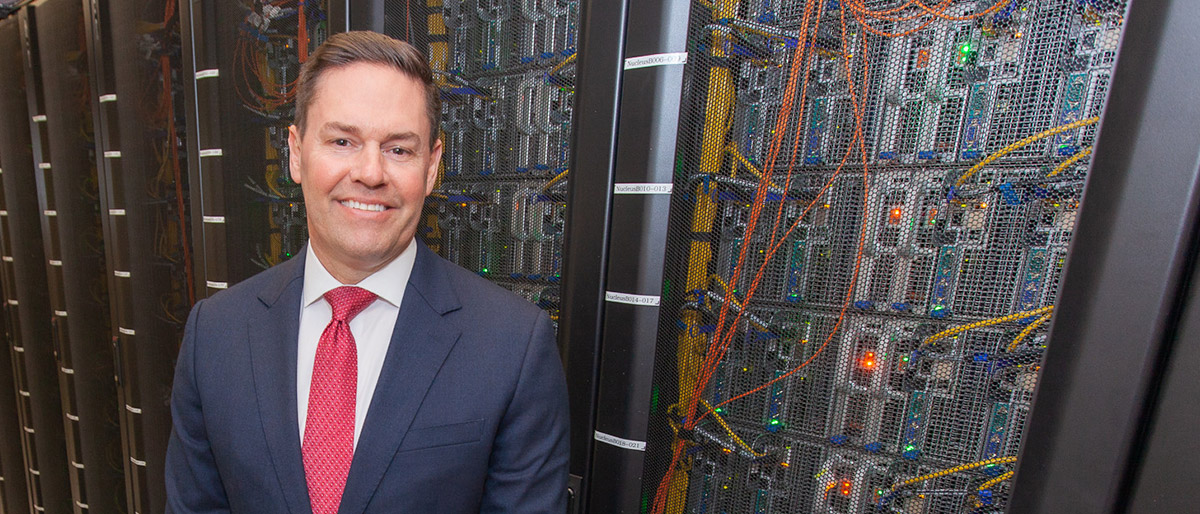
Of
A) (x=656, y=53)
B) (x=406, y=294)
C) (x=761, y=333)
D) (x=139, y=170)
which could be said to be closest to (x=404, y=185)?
(x=406, y=294)

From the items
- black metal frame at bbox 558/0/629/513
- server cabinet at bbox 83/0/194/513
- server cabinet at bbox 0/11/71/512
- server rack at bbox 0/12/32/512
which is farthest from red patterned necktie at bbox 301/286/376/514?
server rack at bbox 0/12/32/512

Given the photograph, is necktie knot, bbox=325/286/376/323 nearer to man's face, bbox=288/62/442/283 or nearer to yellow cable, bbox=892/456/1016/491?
man's face, bbox=288/62/442/283

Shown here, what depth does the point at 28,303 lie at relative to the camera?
2.85 meters

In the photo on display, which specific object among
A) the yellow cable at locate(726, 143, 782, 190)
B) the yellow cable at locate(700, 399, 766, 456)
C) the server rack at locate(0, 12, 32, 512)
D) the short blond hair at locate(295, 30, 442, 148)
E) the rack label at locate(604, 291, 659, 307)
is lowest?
the server rack at locate(0, 12, 32, 512)

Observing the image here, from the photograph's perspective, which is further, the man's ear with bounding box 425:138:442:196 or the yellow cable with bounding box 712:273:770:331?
the yellow cable with bounding box 712:273:770:331

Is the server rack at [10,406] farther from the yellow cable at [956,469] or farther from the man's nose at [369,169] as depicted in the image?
the yellow cable at [956,469]

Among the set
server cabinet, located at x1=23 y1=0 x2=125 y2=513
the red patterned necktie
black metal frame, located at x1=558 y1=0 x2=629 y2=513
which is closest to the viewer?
the red patterned necktie

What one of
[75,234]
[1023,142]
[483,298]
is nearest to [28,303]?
[75,234]

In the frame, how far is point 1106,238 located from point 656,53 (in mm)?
804

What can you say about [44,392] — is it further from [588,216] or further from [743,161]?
[743,161]

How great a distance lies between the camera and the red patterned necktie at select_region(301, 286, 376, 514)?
783 millimetres

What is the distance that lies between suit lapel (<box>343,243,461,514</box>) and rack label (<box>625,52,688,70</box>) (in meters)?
0.58

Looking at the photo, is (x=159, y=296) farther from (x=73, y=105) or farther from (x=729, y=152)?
(x=729, y=152)

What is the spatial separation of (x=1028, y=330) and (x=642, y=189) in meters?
0.73
